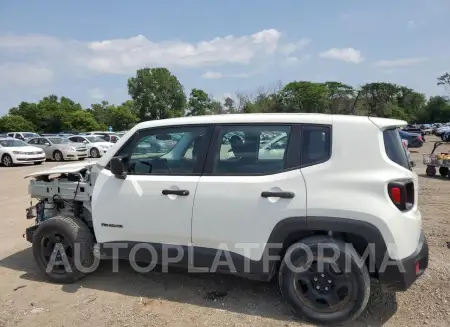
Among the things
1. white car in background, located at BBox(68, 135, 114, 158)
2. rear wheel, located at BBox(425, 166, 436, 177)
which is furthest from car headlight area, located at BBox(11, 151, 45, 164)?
rear wheel, located at BBox(425, 166, 436, 177)

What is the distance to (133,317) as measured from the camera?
3504 millimetres

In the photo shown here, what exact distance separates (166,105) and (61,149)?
6864cm

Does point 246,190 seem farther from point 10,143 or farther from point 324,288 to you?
point 10,143

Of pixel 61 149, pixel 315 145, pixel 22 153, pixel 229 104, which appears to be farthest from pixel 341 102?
pixel 229 104

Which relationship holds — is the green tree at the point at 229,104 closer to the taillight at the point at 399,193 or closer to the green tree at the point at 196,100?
the green tree at the point at 196,100

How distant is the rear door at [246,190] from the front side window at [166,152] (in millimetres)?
187

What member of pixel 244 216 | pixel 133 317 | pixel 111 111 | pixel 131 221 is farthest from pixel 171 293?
pixel 111 111

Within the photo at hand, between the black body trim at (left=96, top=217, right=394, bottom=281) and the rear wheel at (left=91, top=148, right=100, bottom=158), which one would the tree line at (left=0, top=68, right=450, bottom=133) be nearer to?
the rear wheel at (left=91, top=148, right=100, bottom=158)

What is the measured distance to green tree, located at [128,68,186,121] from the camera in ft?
289

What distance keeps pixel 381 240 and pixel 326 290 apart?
633 millimetres

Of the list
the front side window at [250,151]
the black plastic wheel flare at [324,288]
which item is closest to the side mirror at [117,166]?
the front side window at [250,151]

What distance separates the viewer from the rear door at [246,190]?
10.9ft

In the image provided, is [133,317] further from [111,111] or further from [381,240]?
[111,111]

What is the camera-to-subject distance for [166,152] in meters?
3.93
